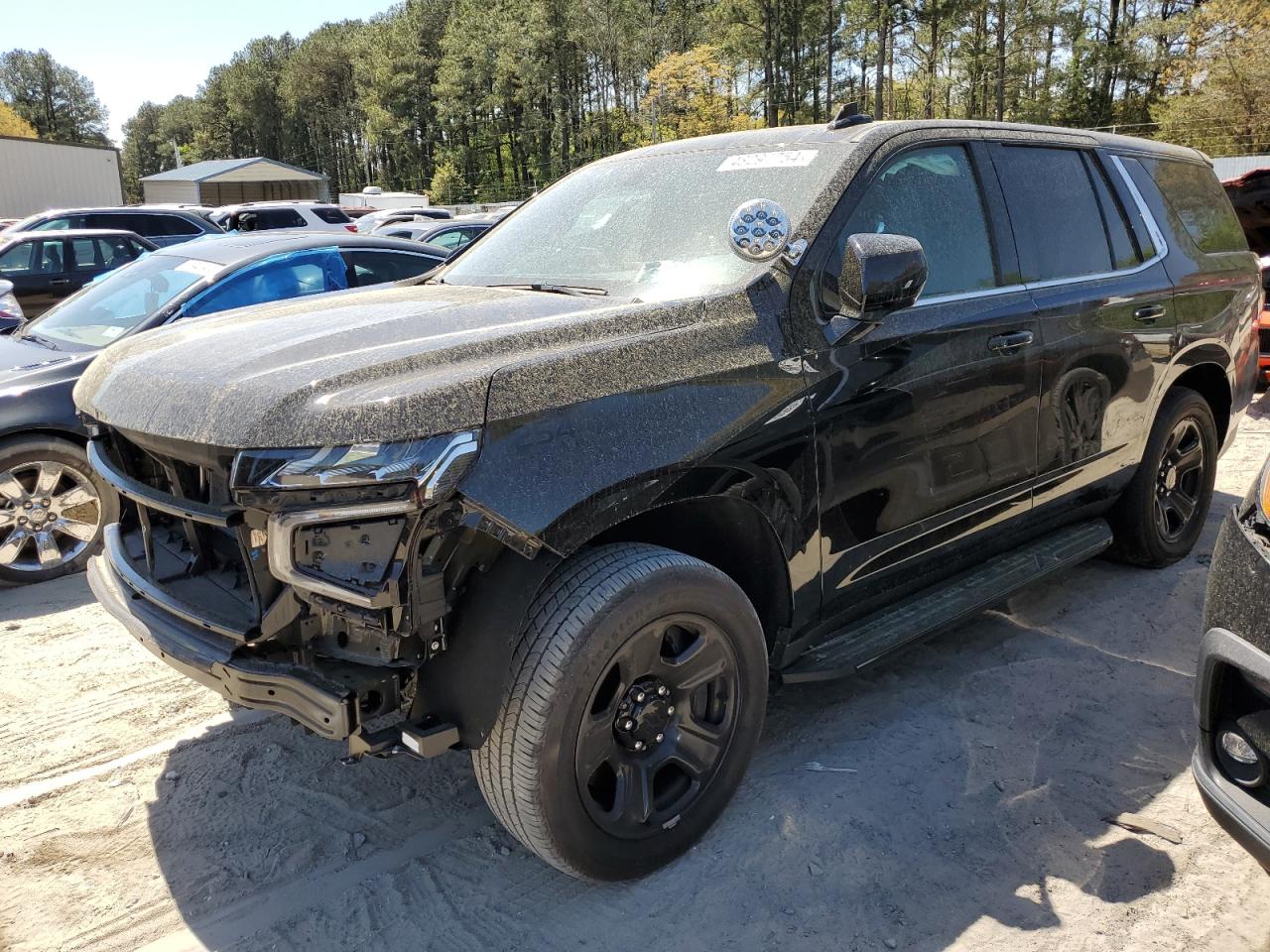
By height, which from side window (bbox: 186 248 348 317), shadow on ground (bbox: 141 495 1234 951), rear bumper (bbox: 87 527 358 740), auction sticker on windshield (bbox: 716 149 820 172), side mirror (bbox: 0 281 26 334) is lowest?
shadow on ground (bbox: 141 495 1234 951)

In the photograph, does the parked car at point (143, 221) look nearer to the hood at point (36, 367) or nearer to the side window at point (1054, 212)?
the hood at point (36, 367)

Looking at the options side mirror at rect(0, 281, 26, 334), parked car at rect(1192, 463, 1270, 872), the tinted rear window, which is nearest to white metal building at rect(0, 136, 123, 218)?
the tinted rear window

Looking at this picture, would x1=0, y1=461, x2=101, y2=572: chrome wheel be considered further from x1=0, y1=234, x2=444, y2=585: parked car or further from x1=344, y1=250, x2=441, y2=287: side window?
x1=344, y1=250, x2=441, y2=287: side window

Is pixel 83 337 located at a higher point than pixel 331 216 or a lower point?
lower

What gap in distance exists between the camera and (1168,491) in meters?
4.75

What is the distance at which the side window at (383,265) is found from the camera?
635 cm

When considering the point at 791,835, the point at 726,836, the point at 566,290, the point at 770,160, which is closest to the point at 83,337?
the point at 566,290

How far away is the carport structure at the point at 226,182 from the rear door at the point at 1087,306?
6626 cm

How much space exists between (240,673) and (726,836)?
1.48 m

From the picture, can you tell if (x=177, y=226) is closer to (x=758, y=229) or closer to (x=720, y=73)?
(x=758, y=229)

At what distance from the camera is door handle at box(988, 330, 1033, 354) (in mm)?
3395

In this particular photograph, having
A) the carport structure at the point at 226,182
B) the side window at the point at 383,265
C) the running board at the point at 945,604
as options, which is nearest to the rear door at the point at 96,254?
the side window at the point at 383,265

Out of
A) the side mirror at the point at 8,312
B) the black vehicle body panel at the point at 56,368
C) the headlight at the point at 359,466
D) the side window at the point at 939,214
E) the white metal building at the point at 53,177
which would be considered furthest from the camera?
the white metal building at the point at 53,177

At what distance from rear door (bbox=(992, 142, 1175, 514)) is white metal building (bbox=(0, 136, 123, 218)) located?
42588 mm
